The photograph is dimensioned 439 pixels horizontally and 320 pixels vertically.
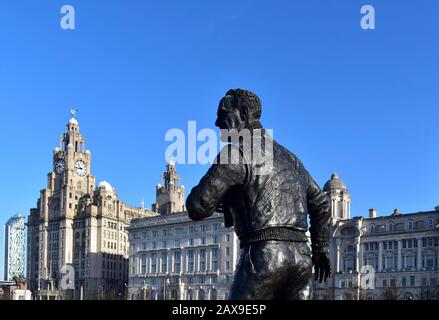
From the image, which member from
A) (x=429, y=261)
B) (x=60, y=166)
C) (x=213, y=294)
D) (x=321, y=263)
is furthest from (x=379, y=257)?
(x=321, y=263)

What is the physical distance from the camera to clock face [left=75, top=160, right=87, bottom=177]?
146625 mm

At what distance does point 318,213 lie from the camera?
9.05 meters

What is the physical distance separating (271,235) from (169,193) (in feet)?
481

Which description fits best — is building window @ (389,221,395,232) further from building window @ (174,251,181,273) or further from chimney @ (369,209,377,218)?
building window @ (174,251,181,273)

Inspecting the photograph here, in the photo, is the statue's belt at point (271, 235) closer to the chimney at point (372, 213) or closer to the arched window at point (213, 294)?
the chimney at point (372, 213)

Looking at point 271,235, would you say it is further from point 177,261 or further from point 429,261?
point 177,261

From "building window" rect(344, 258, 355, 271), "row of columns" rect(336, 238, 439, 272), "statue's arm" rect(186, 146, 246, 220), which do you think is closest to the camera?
"statue's arm" rect(186, 146, 246, 220)

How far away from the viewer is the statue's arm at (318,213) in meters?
8.99

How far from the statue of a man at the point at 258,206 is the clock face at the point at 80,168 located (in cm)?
14038

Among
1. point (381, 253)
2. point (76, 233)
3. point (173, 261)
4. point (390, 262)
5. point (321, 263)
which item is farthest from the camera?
point (76, 233)

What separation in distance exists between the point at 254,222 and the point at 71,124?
143990 millimetres

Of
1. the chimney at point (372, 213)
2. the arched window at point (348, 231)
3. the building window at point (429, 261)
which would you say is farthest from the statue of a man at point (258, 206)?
the chimney at point (372, 213)

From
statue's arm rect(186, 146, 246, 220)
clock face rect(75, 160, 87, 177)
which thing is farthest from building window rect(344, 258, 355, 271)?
statue's arm rect(186, 146, 246, 220)
